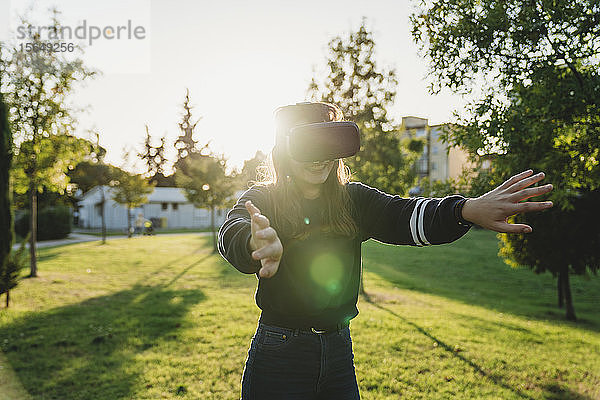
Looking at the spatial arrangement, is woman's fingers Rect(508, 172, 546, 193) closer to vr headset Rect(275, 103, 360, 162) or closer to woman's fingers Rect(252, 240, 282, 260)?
vr headset Rect(275, 103, 360, 162)

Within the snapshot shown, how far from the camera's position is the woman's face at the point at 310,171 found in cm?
231

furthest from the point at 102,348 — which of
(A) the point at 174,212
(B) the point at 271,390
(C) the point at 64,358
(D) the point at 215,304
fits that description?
(A) the point at 174,212

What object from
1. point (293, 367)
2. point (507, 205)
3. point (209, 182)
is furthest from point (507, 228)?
point (209, 182)

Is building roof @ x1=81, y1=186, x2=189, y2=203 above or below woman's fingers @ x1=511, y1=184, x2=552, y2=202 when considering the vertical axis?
above

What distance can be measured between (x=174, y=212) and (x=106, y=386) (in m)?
47.6

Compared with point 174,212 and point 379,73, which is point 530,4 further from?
point 174,212

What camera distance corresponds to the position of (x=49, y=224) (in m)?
31.9

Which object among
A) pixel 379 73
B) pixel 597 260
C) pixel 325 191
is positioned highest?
pixel 379 73

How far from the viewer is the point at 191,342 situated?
8070mm

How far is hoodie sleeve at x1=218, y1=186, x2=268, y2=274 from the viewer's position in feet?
6.00

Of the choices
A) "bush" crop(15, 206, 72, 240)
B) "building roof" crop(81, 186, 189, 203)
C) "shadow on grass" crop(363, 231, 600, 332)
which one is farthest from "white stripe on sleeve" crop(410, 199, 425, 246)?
"building roof" crop(81, 186, 189, 203)

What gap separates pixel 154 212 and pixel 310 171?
51.3 meters

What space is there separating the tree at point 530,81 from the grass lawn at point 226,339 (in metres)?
3.35

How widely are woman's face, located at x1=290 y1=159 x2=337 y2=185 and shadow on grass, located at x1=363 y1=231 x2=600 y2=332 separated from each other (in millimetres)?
13039
